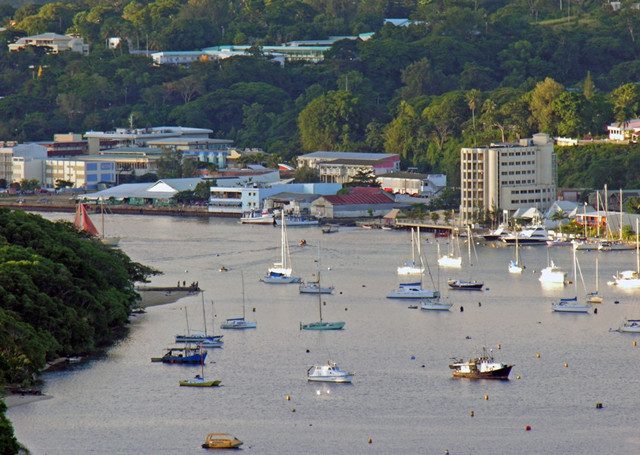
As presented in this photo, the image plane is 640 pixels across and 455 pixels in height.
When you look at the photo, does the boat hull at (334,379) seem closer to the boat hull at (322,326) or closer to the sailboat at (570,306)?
the boat hull at (322,326)

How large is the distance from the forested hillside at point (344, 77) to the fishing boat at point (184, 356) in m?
33.0

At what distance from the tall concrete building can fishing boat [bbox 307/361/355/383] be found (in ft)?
78.0

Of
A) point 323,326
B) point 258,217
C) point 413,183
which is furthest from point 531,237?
point 323,326

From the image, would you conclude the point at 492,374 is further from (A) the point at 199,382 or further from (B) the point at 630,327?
(B) the point at 630,327

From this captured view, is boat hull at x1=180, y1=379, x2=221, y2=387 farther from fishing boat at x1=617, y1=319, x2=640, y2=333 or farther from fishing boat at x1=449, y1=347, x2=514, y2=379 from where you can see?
fishing boat at x1=617, y1=319, x2=640, y2=333

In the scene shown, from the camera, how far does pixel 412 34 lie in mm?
78812

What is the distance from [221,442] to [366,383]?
4.07 meters

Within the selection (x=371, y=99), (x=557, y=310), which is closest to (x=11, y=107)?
(x=371, y=99)

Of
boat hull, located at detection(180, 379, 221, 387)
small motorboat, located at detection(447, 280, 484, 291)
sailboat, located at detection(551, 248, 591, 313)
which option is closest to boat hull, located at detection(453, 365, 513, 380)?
boat hull, located at detection(180, 379, 221, 387)

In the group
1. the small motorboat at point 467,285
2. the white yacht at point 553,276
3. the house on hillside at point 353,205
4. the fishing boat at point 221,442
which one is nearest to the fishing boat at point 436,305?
the small motorboat at point 467,285

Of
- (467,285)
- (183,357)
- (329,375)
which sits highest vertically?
(467,285)

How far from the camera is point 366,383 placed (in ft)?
79.5

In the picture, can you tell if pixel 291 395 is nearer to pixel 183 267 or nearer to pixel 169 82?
pixel 183 267

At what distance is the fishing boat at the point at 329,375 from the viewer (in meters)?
24.3
